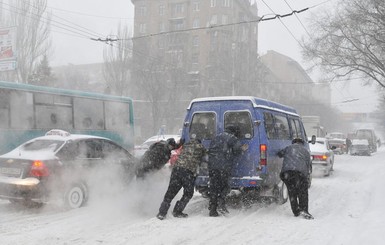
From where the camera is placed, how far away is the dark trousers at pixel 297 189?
281 inches

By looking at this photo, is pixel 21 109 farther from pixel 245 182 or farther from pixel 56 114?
pixel 245 182

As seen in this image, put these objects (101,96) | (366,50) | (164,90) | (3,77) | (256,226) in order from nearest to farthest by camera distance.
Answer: (256,226) → (101,96) → (366,50) → (3,77) → (164,90)

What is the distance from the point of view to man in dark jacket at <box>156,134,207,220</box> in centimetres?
677

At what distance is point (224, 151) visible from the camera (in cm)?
694

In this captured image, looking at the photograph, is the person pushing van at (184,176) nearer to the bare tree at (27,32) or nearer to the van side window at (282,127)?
the van side window at (282,127)

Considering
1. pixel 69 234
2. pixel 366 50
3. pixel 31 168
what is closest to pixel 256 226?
pixel 69 234

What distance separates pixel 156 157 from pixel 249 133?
71.9 inches

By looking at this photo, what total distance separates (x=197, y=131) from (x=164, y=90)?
30718mm

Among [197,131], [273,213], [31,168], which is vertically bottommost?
[273,213]

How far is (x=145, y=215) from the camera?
7.18m

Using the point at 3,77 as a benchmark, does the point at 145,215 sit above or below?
below

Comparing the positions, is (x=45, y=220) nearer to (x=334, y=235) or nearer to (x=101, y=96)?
(x=334, y=235)

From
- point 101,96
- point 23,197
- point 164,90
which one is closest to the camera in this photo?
point 23,197

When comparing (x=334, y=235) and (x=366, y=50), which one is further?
(x=366, y=50)
